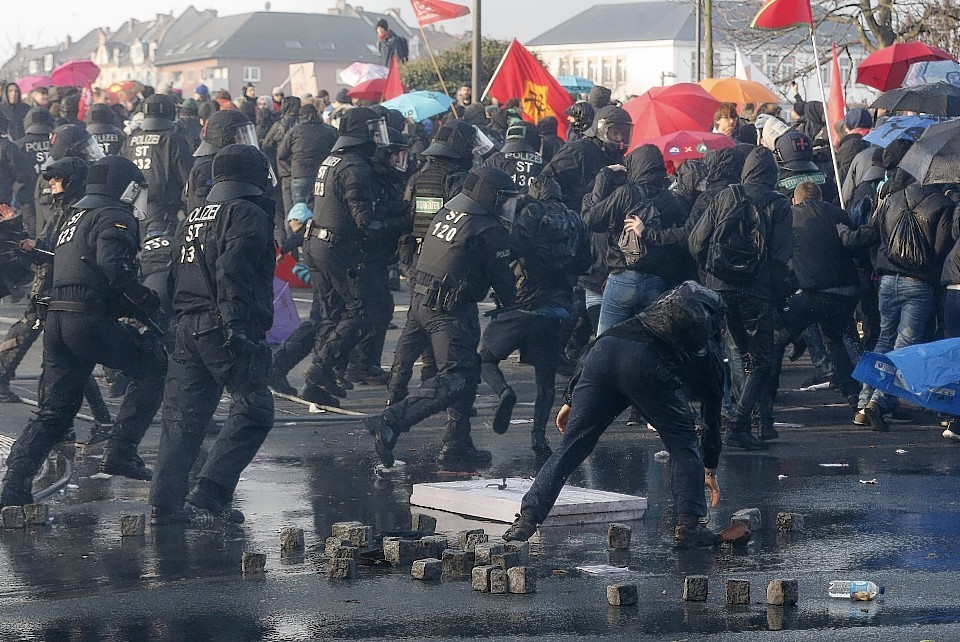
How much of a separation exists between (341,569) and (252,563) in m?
0.48

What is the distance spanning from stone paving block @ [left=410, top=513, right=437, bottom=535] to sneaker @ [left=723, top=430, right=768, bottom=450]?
337 cm

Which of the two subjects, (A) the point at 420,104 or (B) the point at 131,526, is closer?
(B) the point at 131,526

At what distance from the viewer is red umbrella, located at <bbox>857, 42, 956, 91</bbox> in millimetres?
18109

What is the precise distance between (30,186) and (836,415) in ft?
34.1

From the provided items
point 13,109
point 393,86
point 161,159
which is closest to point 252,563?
point 161,159

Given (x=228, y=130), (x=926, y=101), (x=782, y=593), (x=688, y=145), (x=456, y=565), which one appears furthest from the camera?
(x=688, y=145)

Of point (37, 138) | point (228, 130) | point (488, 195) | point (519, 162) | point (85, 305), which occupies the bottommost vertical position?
point (85, 305)

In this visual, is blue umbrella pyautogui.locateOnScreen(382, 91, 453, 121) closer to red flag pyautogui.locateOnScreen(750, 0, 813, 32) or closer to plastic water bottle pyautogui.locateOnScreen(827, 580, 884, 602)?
red flag pyautogui.locateOnScreen(750, 0, 813, 32)

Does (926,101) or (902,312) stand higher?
(926,101)

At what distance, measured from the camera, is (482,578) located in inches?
283

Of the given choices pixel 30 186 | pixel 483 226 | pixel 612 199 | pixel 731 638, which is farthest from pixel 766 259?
pixel 30 186

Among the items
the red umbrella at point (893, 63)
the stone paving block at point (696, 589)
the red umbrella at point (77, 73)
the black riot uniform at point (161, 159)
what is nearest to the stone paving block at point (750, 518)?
the stone paving block at point (696, 589)

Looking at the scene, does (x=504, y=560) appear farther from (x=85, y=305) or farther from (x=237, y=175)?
(x=85, y=305)

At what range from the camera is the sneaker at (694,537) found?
317 inches
